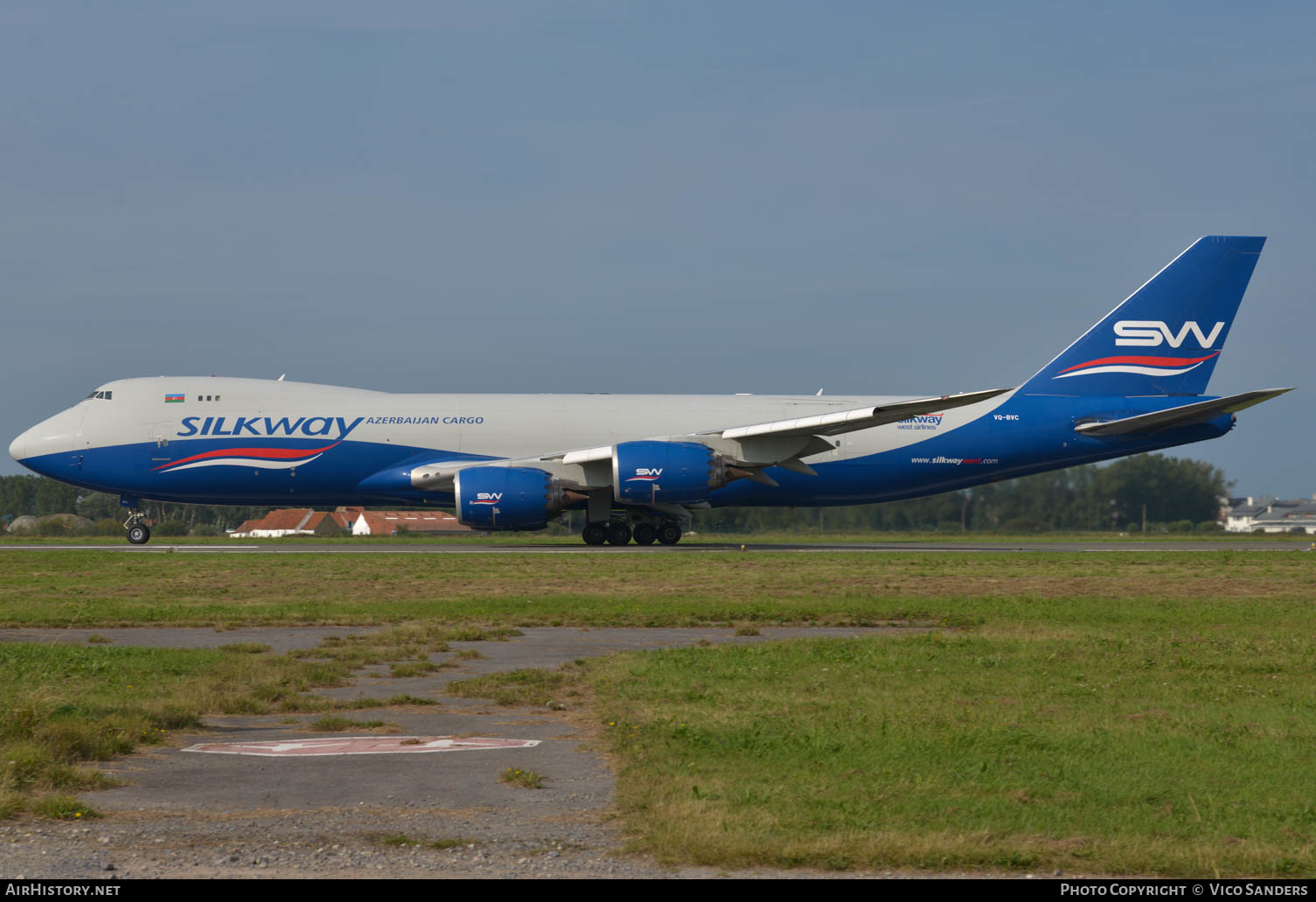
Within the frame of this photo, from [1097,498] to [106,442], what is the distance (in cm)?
4062

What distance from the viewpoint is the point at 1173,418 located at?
108 feet

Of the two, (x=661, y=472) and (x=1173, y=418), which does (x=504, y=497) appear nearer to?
(x=661, y=472)

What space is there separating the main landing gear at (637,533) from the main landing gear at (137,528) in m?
12.8

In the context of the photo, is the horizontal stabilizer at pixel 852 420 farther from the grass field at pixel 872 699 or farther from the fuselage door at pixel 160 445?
the fuselage door at pixel 160 445

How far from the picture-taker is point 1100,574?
2427 centimetres

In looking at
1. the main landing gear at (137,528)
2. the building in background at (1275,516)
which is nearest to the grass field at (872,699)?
the main landing gear at (137,528)

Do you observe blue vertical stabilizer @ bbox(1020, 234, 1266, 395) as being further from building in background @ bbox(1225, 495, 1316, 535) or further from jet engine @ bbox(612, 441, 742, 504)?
building in background @ bbox(1225, 495, 1316, 535)

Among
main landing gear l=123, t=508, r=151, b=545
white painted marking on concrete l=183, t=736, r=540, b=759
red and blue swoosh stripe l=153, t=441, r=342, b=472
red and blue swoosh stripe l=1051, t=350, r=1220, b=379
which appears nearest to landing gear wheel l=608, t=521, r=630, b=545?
red and blue swoosh stripe l=153, t=441, r=342, b=472

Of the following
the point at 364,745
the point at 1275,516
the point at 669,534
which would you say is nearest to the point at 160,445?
the point at 669,534

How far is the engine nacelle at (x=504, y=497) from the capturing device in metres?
30.9

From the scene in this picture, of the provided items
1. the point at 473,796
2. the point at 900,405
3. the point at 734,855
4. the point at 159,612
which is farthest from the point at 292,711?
the point at 900,405

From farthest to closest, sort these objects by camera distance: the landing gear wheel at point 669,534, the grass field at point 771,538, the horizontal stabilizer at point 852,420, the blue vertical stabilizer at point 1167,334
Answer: the grass field at point 771,538
the blue vertical stabilizer at point 1167,334
the landing gear wheel at point 669,534
the horizontal stabilizer at point 852,420

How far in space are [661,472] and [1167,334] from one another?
15.5 m
